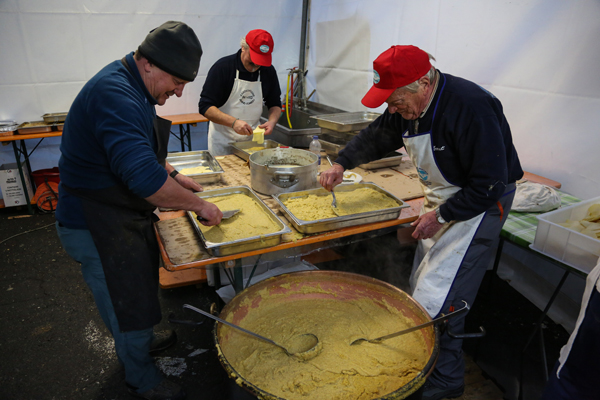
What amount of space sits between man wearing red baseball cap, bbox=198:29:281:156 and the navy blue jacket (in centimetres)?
181

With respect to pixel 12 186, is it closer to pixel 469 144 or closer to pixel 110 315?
pixel 110 315

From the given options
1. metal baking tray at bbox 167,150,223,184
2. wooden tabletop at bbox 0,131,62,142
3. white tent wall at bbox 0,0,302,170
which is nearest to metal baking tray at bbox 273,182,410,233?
metal baking tray at bbox 167,150,223,184

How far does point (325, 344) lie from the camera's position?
5.58ft

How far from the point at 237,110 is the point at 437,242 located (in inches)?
97.8

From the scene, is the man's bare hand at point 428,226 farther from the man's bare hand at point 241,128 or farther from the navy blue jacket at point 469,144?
the man's bare hand at point 241,128

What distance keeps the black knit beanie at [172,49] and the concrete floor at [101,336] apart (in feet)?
5.78

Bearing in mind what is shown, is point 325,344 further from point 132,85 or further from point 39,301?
point 39,301

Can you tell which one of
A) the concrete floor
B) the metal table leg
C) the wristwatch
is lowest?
the concrete floor

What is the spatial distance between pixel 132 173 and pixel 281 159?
57.6 inches

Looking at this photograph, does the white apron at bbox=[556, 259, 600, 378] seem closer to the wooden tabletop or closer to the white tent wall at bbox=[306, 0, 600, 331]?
the white tent wall at bbox=[306, 0, 600, 331]

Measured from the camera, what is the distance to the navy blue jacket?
1.80 m

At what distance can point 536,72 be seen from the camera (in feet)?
9.75

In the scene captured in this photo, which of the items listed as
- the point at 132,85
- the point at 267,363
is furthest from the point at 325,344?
the point at 132,85

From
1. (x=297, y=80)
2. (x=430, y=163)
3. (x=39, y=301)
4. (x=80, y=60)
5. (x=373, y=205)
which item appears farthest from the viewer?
(x=297, y=80)
